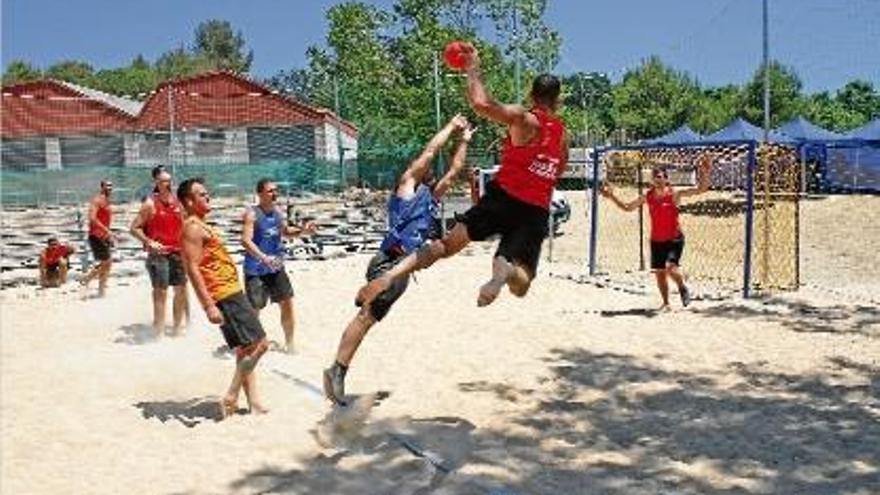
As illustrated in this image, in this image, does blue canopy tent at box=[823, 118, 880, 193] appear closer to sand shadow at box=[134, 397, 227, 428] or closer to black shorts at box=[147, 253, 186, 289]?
black shorts at box=[147, 253, 186, 289]

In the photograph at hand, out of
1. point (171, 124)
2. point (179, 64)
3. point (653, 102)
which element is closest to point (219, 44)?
point (179, 64)

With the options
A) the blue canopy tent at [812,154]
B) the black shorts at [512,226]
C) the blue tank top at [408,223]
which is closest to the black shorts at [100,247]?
the blue tank top at [408,223]

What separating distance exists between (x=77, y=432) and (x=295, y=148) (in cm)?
2324

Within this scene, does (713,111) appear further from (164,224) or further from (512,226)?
(512,226)

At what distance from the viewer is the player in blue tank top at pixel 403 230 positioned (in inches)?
261

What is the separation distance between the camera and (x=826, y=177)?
101 feet

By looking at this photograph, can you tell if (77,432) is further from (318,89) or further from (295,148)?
(318,89)

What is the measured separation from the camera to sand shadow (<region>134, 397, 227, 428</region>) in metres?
7.02

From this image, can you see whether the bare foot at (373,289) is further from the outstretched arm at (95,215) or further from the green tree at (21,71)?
the green tree at (21,71)

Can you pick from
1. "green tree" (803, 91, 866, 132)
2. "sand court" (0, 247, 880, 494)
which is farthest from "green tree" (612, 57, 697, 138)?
"sand court" (0, 247, 880, 494)

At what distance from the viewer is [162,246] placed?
1044 centimetres

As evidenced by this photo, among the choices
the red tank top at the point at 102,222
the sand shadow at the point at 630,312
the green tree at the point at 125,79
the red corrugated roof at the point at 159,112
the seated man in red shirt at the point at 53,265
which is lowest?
the sand shadow at the point at 630,312

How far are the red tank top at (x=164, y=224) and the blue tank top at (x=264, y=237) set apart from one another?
186 centimetres

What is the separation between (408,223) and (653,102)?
62.6 m
